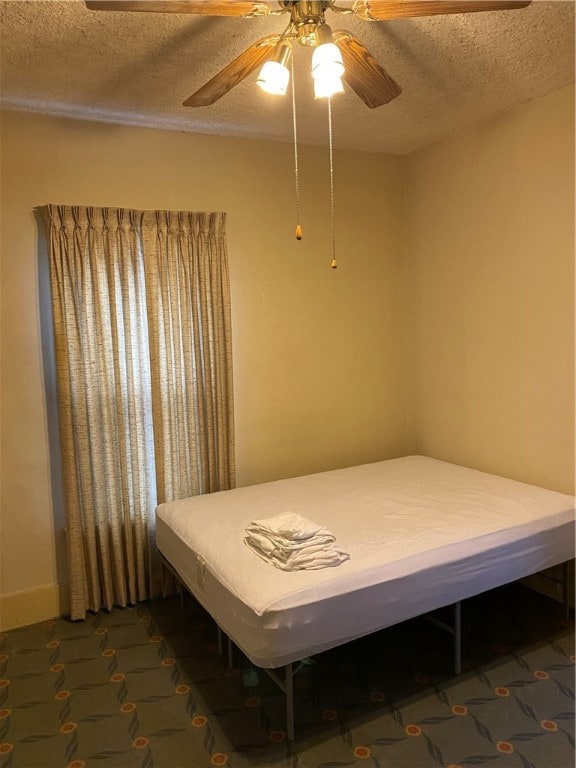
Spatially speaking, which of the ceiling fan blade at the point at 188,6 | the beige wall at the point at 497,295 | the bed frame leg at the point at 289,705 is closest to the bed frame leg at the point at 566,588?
the beige wall at the point at 497,295

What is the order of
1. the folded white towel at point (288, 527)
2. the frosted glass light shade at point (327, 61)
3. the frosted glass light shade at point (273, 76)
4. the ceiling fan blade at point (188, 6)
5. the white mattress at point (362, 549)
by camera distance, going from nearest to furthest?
the ceiling fan blade at point (188, 6)
the frosted glass light shade at point (327, 61)
the frosted glass light shade at point (273, 76)
the white mattress at point (362, 549)
the folded white towel at point (288, 527)

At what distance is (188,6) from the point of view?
5.17ft

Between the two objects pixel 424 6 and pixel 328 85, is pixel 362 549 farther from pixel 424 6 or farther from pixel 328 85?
pixel 424 6

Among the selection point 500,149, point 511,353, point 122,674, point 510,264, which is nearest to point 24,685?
point 122,674

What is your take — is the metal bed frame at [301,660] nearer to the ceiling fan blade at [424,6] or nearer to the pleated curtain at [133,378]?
the pleated curtain at [133,378]

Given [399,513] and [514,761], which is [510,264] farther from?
[514,761]

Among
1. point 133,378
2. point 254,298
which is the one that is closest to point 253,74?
point 254,298

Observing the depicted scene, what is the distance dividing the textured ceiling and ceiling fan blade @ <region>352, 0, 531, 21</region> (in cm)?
43

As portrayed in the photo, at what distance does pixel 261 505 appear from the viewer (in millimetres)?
2945

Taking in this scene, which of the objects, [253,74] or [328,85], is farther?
[253,74]

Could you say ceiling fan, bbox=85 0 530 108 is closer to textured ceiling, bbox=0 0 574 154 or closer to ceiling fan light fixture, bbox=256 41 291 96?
ceiling fan light fixture, bbox=256 41 291 96

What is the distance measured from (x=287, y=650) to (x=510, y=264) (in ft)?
7.83

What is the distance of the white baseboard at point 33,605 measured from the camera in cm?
296

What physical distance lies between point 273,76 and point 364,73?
36 centimetres
